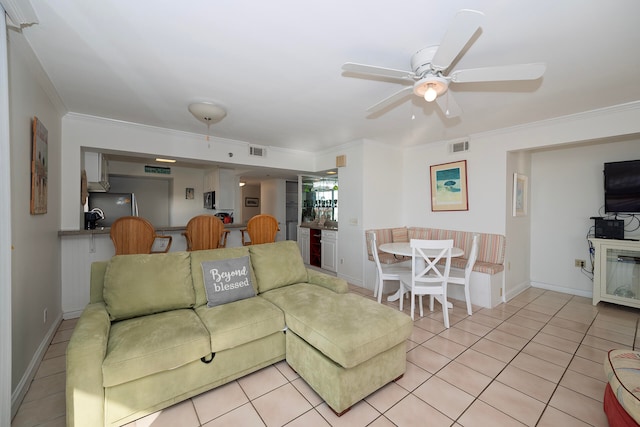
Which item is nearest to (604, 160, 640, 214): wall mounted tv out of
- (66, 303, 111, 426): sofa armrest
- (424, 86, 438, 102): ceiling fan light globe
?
(424, 86, 438, 102): ceiling fan light globe

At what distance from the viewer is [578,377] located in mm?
2029

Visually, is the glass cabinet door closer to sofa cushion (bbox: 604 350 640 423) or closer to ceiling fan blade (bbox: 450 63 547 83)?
sofa cushion (bbox: 604 350 640 423)

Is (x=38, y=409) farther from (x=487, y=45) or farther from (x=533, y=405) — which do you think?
(x=487, y=45)

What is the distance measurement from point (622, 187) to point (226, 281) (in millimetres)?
4999

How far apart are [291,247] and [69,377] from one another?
1.92 meters

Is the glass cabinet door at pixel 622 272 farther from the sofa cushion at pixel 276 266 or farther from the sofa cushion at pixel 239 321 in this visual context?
the sofa cushion at pixel 239 321

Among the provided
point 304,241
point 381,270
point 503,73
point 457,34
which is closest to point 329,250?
point 304,241

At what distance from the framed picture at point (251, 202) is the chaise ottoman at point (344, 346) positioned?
810 cm

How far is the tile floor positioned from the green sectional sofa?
99 millimetres

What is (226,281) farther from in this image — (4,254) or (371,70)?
(371,70)

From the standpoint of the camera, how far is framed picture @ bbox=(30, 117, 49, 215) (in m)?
2.08

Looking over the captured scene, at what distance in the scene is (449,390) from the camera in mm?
1883

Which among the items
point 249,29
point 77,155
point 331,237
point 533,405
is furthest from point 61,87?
point 533,405

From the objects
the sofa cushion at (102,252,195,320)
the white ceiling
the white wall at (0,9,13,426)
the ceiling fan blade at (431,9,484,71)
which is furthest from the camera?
the sofa cushion at (102,252,195,320)
